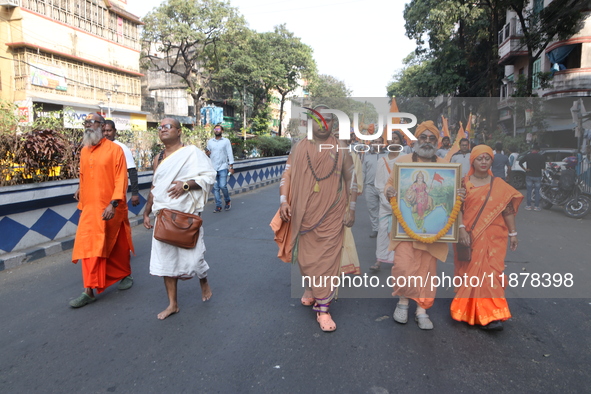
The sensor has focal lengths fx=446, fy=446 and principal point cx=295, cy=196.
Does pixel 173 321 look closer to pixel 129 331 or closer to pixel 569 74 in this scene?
pixel 129 331

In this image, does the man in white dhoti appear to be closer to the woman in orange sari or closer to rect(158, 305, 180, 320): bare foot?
rect(158, 305, 180, 320): bare foot

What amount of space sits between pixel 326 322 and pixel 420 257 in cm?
90

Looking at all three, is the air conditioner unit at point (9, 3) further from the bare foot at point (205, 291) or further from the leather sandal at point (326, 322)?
the leather sandal at point (326, 322)

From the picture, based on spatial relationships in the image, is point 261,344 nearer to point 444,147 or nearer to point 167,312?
point 167,312

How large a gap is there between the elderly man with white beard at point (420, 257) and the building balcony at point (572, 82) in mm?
19389

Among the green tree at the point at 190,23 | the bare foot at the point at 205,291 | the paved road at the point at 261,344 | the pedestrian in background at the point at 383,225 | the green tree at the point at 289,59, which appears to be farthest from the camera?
the green tree at the point at 289,59

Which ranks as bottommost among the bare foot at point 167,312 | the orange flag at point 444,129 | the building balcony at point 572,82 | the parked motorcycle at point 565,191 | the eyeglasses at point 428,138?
the bare foot at point 167,312

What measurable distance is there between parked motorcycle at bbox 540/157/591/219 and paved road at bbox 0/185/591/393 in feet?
16.0

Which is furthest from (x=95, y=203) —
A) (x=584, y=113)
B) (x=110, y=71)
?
(x=110, y=71)

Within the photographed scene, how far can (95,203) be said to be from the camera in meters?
3.95

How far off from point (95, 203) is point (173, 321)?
4.23 feet

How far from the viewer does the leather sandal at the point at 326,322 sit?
3375 millimetres

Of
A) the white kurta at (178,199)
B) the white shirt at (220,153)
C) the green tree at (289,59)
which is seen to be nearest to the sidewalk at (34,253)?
the white kurta at (178,199)

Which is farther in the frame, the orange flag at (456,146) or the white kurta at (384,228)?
the white kurta at (384,228)
